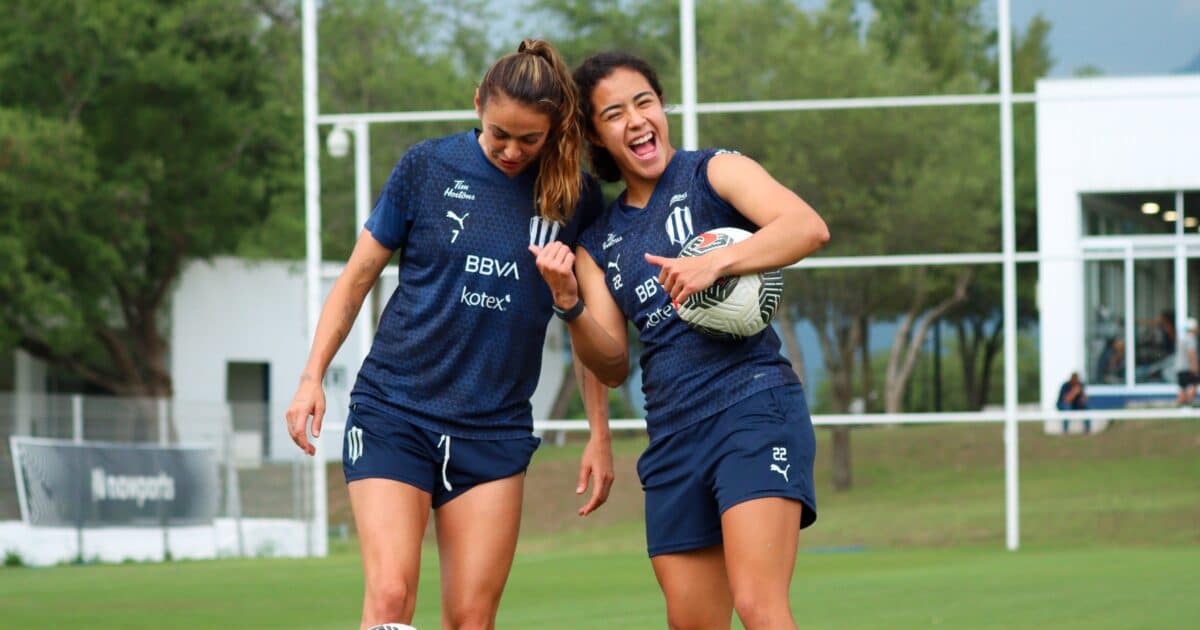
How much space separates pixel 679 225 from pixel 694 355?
349mm

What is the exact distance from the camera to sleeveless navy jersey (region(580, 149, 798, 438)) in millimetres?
4352

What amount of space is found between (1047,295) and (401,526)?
11.0 metres

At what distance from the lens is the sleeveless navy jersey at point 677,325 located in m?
4.35

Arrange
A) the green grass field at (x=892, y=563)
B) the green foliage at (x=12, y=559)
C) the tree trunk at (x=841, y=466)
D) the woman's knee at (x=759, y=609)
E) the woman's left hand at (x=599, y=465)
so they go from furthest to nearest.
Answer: the tree trunk at (x=841, y=466), the green foliage at (x=12, y=559), the green grass field at (x=892, y=563), the woman's left hand at (x=599, y=465), the woman's knee at (x=759, y=609)

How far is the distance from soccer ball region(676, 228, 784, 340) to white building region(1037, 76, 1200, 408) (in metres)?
10.3

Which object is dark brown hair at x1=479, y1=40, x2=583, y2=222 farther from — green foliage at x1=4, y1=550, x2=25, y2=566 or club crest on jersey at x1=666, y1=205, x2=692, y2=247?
green foliage at x1=4, y1=550, x2=25, y2=566

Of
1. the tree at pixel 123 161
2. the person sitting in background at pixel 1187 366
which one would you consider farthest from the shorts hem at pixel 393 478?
the tree at pixel 123 161

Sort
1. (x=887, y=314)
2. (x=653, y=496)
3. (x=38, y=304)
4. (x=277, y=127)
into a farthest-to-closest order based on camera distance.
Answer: (x=277, y=127)
(x=38, y=304)
(x=887, y=314)
(x=653, y=496)

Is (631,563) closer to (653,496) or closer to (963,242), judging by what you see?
(963,242)

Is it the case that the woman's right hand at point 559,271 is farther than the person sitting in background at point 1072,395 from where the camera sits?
No

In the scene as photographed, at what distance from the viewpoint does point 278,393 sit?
3634 cm

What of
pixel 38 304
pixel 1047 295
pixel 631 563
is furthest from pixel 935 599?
pixel 38 304

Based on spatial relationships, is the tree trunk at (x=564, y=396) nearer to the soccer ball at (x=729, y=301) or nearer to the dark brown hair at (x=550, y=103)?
the dark brown hair at (x=550, y=103)

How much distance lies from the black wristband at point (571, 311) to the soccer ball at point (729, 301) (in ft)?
0.91
